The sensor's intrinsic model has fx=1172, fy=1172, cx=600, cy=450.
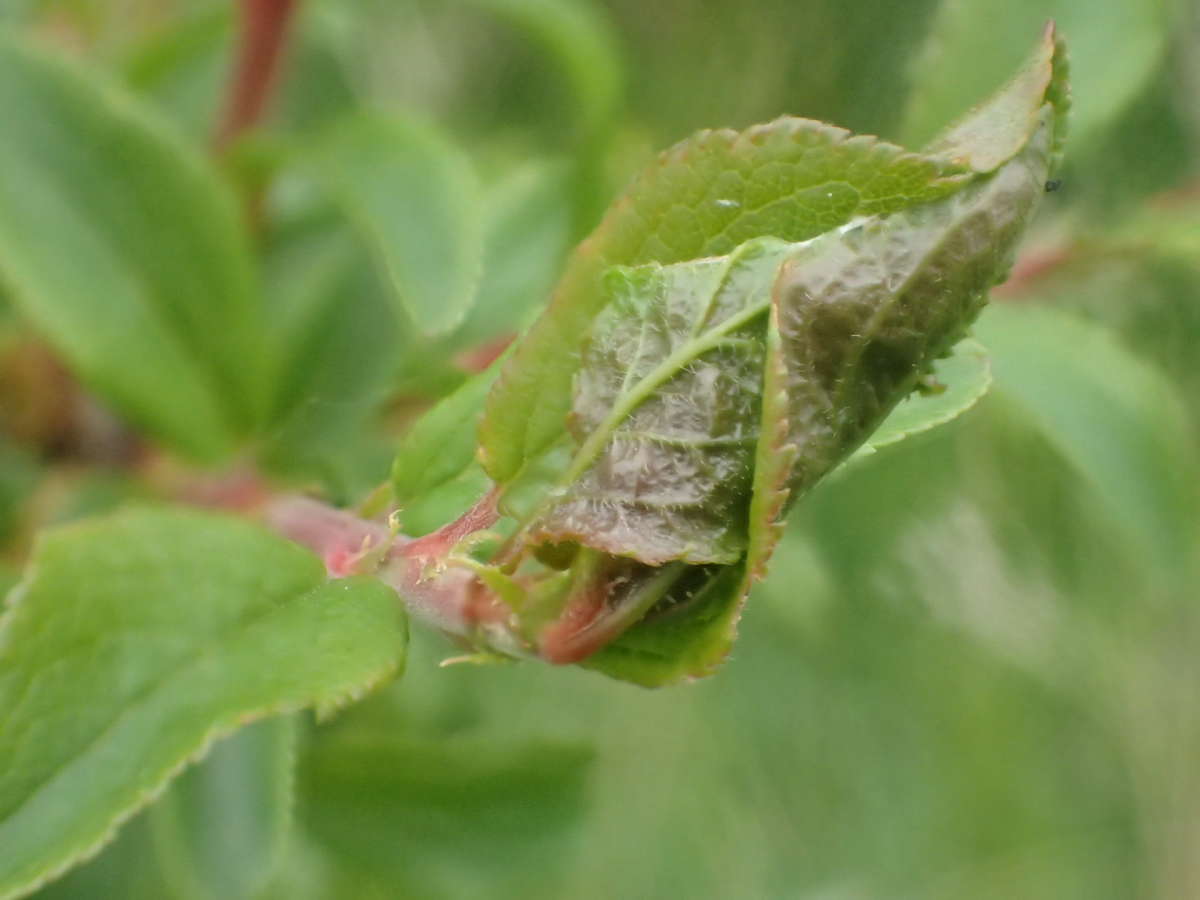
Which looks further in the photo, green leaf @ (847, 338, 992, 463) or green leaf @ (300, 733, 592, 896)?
green leaf @ (300, 733, 592, 896)

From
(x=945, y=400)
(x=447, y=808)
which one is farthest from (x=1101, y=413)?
(x=447, y=808)

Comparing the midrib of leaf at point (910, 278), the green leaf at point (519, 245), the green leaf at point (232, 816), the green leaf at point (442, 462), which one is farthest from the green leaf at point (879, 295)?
the green leaf at point (519, 245)

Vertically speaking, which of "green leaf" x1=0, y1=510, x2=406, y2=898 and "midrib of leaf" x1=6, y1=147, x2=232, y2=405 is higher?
"green leaf" x1=0, y1=510, x2=406, y2=898

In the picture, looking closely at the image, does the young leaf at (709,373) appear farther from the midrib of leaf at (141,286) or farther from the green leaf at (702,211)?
the midrib of leaf at (141,286)

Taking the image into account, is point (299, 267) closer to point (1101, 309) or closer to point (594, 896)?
point (1101, 309)

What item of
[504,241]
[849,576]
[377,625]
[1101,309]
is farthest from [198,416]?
[1101,309]

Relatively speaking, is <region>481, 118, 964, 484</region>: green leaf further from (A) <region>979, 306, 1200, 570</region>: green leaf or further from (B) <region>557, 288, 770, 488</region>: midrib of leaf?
(A) <region>979, 306, 1200, 570</region>: green leaf

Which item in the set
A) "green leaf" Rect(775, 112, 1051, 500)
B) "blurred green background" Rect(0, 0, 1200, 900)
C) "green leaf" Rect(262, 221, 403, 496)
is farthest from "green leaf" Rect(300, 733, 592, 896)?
"green leaf" Rect(775, 112, 1051, 500)
